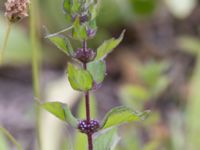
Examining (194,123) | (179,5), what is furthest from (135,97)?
(179,5)

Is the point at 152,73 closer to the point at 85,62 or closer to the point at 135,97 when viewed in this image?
the point at 135,97

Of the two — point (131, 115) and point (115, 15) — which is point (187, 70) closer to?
point (115, 15)

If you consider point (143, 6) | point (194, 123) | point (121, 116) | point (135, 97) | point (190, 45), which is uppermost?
point (143, 6)

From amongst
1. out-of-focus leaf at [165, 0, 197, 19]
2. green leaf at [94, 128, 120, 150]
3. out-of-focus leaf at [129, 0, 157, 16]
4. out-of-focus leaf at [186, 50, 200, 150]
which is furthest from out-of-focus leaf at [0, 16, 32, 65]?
green leaf at [94, 128, 120, 150]

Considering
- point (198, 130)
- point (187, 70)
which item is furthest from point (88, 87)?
point (187, 70)

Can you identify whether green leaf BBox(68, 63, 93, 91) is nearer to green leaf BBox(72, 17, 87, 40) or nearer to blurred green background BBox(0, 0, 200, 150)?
green leaf BBox(72, 17, 87, 40)

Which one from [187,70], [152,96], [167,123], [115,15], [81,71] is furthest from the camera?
[115,15]

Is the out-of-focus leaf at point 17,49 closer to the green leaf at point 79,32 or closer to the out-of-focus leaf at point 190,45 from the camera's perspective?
the out-of-focus leaf at point 190,45
